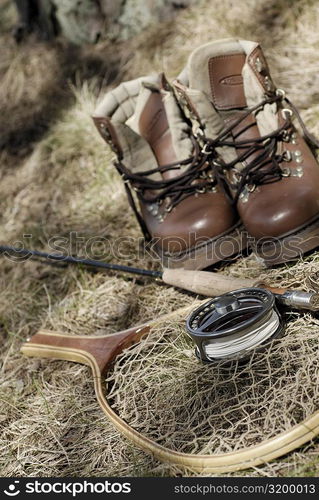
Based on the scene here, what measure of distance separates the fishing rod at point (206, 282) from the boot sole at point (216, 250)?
0.10 metres

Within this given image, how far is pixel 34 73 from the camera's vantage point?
199 inches

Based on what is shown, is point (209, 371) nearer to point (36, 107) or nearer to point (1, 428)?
point (1, 428)

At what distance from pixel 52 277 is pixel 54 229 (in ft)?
1.46

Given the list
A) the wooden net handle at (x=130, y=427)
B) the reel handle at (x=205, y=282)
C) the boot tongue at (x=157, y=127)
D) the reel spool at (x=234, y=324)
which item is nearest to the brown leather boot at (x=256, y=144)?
the boot tongue at (x=157, y=127)

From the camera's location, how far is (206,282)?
2.67 metres

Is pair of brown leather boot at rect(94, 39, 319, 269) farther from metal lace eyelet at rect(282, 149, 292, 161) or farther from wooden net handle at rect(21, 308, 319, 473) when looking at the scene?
wooden net handle at rect(21, 308, 319, 473)

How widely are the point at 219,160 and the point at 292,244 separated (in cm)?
60

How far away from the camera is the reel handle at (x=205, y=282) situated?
8.39 feet

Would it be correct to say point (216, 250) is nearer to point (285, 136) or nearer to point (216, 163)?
point (216, 163)

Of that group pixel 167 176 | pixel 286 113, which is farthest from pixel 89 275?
pixel 286 113

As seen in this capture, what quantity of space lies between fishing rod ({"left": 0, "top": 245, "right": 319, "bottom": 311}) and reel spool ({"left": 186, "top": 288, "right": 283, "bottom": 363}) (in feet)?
0.22

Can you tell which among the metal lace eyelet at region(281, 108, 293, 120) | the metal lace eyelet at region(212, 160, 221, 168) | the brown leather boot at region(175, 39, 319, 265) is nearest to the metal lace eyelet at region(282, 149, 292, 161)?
the brown leather boot at region(175, 39, 319, 265)

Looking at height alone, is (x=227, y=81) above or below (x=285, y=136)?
above

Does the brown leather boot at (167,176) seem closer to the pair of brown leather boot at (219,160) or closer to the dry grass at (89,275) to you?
the pair of brown leather boot at (219,160)
